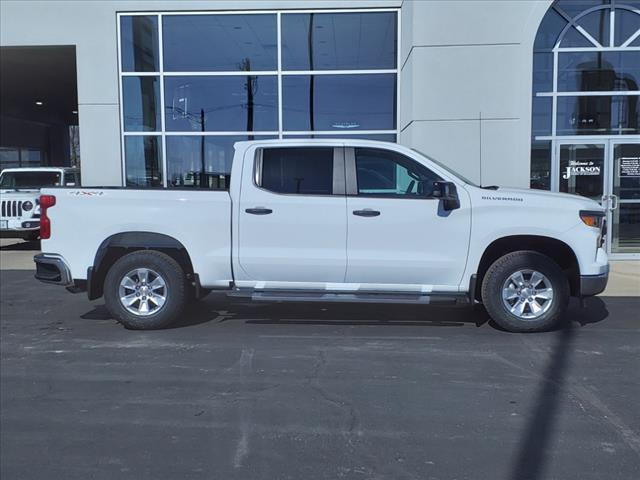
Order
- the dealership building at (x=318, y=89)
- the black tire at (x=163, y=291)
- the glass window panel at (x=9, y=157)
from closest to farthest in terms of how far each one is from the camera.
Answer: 1. the black tire at (x=163, y=291)
2. the dealership building at (x=318, y=89)
3. the glass window panel at (x=9, y=157)

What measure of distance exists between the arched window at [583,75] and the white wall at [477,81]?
630 mm

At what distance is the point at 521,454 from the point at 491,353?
2347 millimetres

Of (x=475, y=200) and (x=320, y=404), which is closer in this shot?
(x=320, y=404)

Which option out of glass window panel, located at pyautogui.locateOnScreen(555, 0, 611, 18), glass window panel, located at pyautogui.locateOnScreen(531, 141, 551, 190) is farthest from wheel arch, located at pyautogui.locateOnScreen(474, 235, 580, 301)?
glass window panel, located at pyautogui.locateOnScreen(555, 0, 611, 18)

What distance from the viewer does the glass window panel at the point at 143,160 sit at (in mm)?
13805

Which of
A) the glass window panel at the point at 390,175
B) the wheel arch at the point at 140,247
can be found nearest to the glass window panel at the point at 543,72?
the glass window panel at the point at 390,175

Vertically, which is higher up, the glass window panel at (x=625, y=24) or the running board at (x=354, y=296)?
the glass window panel at (x=625, y=24)

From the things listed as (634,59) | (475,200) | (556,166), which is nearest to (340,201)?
(475,200)

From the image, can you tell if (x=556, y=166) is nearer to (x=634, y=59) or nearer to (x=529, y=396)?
(x=634, y=59)

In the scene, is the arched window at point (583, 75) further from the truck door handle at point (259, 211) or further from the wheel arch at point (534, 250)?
the truck door handle at point (259, 211)

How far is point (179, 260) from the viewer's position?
7.20 metres

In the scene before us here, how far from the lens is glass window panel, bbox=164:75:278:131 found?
1379 cm

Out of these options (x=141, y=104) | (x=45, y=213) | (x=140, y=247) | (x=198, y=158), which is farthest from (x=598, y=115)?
(x=45, y=213)

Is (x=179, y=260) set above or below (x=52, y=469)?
above
